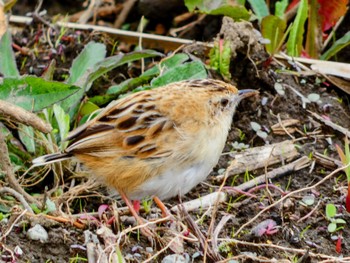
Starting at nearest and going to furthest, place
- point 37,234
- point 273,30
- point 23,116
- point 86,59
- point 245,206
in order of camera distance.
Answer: point 37,234 → point 23,116 → point 245,206 → point 86,59 → point 273,30

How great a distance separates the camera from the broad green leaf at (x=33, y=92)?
6.30 meters

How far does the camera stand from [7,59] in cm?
697

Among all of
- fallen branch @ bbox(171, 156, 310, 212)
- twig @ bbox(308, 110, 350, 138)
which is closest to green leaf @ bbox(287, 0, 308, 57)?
twig @ bbox(308, 110, 350, 138)

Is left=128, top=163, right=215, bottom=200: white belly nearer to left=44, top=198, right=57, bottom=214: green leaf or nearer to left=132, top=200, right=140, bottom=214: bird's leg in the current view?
left=132, top=200, right=140, bottom=214: bird's leg

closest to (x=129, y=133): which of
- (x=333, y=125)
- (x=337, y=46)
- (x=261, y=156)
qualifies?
(x=261, y=156)

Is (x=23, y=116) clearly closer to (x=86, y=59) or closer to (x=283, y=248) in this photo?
(x=86, y=59)

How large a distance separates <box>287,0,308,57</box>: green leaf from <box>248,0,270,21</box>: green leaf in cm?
38

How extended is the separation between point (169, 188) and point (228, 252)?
0.50 metres

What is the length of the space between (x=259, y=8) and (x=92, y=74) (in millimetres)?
1686

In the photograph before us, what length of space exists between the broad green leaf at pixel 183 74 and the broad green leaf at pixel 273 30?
73 centimetres

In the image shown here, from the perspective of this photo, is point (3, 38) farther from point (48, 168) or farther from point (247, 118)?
point (247, 118)

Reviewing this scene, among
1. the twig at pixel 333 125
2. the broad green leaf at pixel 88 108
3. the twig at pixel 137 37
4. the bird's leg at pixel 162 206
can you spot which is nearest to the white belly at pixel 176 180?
the bird's leg at pixel 162 206

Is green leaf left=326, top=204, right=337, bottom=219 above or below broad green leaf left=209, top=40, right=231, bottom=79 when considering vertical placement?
below

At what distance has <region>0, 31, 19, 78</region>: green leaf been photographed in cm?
693
